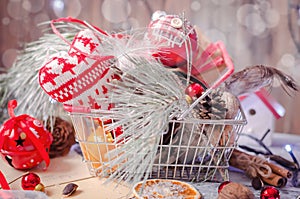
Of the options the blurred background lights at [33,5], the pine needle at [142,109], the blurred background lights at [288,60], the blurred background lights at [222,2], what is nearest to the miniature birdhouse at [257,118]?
the blurred background lights at [288,60]

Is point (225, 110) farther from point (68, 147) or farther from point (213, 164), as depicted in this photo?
point (68, 147)

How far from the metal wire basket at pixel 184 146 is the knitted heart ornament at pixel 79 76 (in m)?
0.03

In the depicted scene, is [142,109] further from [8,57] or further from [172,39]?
[8,57]

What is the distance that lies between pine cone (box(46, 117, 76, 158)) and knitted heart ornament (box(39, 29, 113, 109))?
22cm

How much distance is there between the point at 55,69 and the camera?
27.2 inches

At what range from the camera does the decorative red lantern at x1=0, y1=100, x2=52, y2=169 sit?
2.56ft

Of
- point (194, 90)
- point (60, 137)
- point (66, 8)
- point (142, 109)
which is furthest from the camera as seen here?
point (66, 8)

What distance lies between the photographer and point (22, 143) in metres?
0.79

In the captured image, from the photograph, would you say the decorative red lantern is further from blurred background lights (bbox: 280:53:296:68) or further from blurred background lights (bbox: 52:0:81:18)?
blurred background lights (bbox: 280:53:296:68)

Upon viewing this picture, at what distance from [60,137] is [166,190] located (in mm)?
353

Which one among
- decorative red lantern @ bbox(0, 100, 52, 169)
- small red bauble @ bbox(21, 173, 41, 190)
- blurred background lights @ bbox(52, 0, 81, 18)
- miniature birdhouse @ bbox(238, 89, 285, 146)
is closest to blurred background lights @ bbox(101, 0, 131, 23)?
blurred background lights @ bbox(52, 0, 81, 18)

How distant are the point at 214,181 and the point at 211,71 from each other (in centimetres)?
21

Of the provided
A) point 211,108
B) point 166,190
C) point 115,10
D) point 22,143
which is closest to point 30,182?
point 22,143

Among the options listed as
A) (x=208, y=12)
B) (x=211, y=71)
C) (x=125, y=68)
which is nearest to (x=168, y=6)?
(x=208, y=12)
